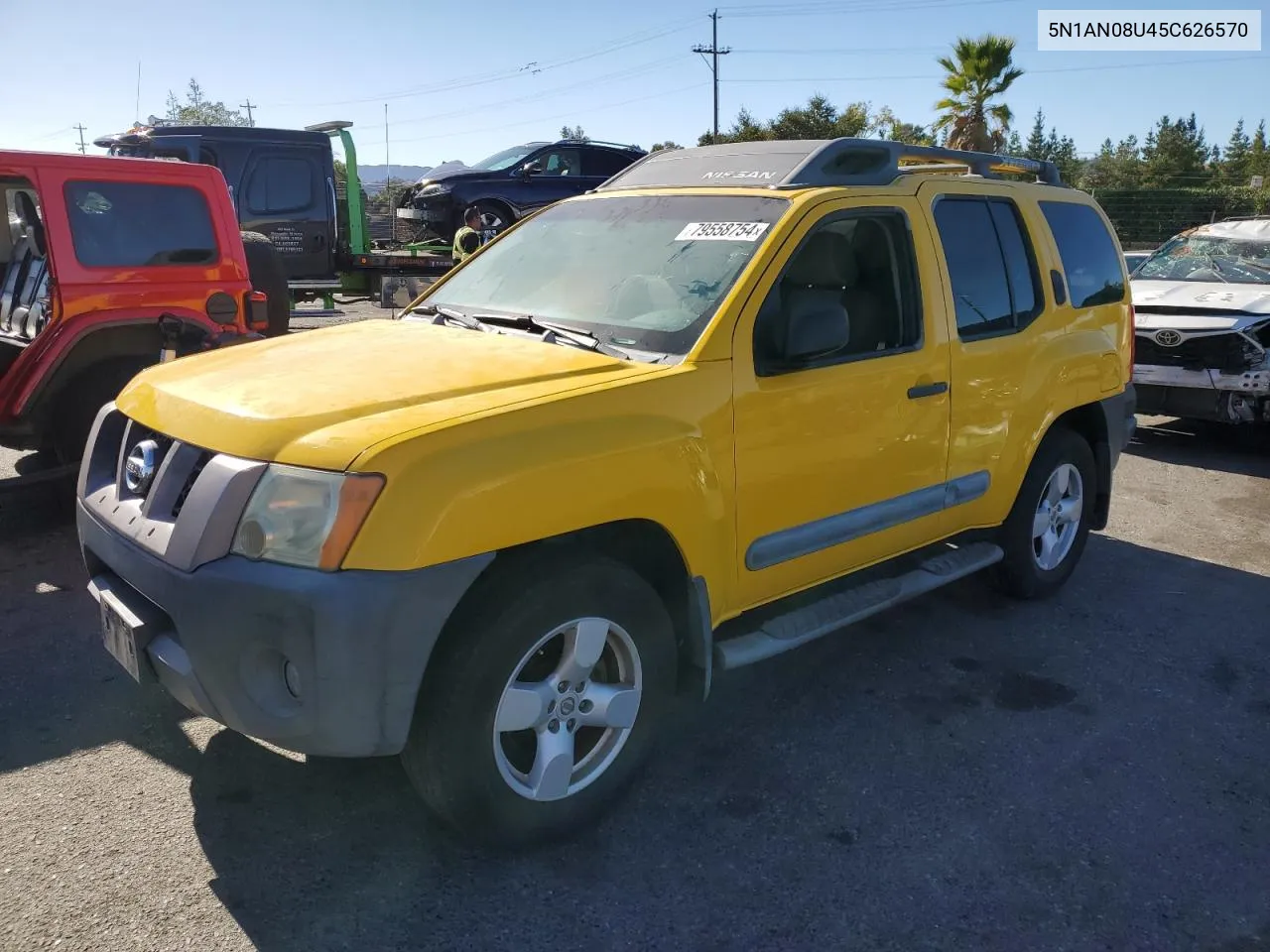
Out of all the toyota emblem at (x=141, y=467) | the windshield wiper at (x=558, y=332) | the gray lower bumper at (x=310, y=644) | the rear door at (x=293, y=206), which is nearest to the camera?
the gray lower bumper at (x=310, y=644)

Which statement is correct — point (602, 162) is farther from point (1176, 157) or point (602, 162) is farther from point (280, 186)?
point (1176, 157)

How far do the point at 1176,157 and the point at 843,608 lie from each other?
234 feet

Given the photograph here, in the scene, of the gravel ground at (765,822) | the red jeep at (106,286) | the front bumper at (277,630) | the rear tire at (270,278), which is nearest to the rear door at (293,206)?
the rear tire at (270,278)

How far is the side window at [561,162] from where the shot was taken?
1545cm

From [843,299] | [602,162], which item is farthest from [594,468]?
[602,162]

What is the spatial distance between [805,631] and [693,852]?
88 cm

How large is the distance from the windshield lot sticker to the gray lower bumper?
5.21ft

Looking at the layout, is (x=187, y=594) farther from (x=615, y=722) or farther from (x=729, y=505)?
(x=729, y=505)

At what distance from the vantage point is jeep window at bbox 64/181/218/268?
5.68m

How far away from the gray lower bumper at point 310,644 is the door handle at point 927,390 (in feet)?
6.49

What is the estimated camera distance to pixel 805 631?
3.46m

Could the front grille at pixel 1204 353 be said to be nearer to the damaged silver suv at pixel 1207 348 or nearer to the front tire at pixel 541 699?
the damaged silver suv at pixel 1207 348

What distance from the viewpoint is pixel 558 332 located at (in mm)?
3420

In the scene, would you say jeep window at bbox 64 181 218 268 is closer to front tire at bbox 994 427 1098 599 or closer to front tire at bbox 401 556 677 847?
front tire at bbox 401 556 677 847
